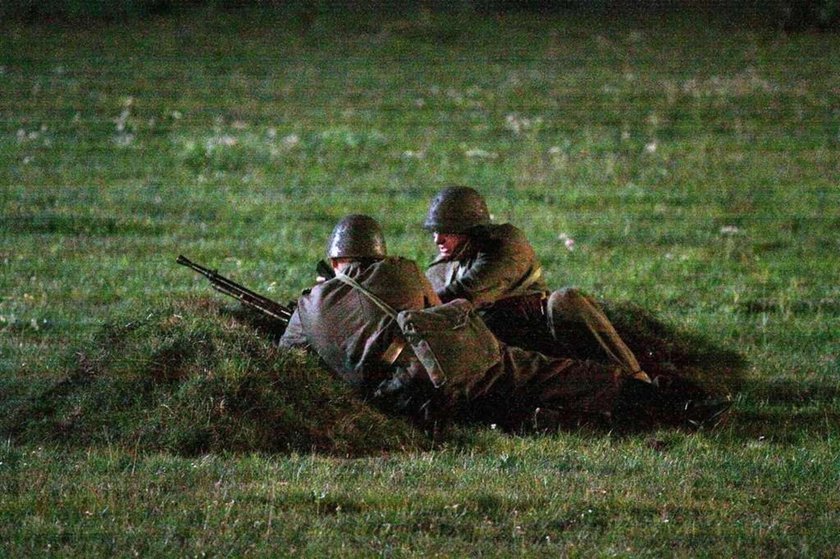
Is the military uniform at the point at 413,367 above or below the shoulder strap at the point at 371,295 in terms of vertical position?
below

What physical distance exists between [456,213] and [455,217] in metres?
0.03

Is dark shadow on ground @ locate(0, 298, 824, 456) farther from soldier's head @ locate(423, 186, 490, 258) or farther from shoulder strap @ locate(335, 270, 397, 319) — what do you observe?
soldier's head @ locate(423, 186, 490, 258)

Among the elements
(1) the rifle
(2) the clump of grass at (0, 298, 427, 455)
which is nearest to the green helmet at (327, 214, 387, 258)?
(1) the rifle

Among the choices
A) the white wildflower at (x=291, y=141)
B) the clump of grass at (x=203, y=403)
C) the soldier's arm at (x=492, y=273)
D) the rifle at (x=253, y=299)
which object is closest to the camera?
the clump of grass at (x=203, y=403)

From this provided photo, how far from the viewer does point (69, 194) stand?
19.7 metres

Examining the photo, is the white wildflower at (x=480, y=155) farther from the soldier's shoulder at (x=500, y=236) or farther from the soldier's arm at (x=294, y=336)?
the soldier's arm at (x=294, y=336)

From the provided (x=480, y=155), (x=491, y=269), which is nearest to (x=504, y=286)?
(x=491, y=269)

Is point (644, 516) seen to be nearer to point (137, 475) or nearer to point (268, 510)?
point (268, 510)

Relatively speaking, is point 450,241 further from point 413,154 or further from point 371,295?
point 413,154

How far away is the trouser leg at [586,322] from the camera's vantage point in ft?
36.7

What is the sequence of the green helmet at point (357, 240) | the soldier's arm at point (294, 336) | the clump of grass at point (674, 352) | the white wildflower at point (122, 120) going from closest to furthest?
the soldier's arm at point (294, 336), the green helmet at point (357, 240), the clump of grass at point (674, 352), the white wildflower at point (122, 120)

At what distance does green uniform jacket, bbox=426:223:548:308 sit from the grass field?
1758 mm

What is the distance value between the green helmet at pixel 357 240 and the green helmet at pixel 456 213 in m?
1.25

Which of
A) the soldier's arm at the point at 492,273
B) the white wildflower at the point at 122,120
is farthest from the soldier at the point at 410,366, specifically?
the white wildflower at the point at 122,120
